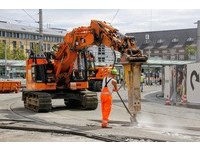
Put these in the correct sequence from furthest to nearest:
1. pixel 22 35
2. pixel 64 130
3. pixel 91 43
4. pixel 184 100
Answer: pixel 22 35
pixel 184 100
pixel 91 43
pixel 64 130

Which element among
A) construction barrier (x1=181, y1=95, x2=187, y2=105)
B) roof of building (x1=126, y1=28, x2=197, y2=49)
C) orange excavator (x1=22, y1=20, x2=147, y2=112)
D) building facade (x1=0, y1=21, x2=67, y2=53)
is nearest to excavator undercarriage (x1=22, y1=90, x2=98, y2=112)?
orange excavator (x1=22, y1=20, x2=147, y2=112)

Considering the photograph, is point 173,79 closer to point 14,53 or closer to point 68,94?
point 68,94

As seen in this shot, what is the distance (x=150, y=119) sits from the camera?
53.5 feet

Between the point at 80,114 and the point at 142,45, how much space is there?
134 metres

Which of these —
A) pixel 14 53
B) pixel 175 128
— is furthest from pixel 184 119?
pixel 14 53

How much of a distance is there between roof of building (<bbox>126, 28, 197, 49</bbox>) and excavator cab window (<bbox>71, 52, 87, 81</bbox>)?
12017cm

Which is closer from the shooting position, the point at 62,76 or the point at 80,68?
the point at 62,76

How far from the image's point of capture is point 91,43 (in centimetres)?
1767

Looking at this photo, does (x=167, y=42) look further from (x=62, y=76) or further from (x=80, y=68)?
(x=62, y=76)

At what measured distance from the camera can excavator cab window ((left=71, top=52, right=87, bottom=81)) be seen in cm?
2041

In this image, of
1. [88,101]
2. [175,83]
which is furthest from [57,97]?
[175,83]

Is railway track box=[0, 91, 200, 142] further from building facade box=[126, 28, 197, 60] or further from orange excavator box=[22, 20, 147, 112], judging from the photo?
building facade box=[126, 28, 197, 60]

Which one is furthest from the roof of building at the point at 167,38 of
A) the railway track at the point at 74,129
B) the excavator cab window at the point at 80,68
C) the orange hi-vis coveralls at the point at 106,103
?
the orange hi-vis coveralls at the point at 106,103

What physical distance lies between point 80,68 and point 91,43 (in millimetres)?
3342
